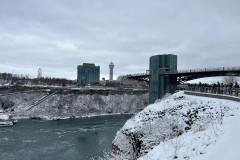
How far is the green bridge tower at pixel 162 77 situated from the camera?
57466 millimetres

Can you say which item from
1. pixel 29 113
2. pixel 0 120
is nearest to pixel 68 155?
pixel 0 120

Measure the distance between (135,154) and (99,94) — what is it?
72.6m

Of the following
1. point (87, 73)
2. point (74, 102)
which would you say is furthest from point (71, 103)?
point (87, 73)

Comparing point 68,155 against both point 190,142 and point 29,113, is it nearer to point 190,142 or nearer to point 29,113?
point 190,142

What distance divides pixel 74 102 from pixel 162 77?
134ft

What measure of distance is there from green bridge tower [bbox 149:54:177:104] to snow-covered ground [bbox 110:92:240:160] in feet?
113

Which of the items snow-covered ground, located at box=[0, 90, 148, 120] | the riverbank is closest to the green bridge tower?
snow-covered ground, located at box=[0, 90, 148, 120]

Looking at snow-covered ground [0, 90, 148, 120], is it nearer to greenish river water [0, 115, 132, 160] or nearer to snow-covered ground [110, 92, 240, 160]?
greenish river water [0, 115, 132, 160]

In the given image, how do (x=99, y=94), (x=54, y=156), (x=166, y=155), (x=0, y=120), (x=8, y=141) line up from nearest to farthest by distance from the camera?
(x=166, y=155) < (x=54, y=156) < (x=8, y=141) < (x=0, y=120) < (x=99, y=94)

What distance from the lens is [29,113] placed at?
6406 cm

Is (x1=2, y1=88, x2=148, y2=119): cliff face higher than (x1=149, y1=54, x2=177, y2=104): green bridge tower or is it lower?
lower

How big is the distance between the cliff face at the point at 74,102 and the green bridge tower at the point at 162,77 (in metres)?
28.7

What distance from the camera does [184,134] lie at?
1345 cm

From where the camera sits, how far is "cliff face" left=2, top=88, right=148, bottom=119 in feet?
223
